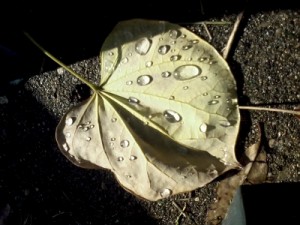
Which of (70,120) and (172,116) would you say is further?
(70,120)

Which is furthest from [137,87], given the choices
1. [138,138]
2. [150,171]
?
[150,171]

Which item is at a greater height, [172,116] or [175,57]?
[175,57]

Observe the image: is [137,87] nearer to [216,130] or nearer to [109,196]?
[216,130]

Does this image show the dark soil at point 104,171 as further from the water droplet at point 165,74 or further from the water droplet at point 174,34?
the water droplet at point 165,74

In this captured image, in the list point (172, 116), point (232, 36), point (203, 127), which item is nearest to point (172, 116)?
point (172, 116)

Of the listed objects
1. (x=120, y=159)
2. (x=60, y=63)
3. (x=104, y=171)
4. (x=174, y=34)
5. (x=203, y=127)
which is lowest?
(x=104, y=171)

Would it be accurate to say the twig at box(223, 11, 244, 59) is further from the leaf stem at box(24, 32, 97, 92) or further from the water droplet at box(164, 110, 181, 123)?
the leaf stem at box(24, 32, 97, 92)

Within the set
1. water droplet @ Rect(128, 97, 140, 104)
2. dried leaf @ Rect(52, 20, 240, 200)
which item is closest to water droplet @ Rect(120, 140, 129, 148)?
dried leaf @ Rect(52, 20, 240, 200)

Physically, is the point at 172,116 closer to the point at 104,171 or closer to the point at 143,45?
the point at 143,45
